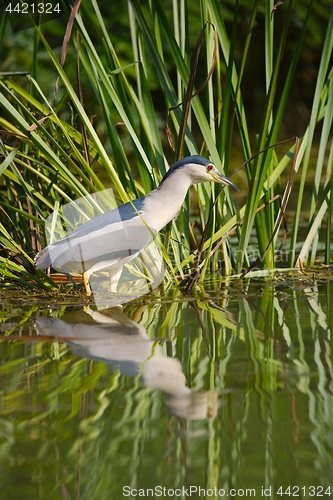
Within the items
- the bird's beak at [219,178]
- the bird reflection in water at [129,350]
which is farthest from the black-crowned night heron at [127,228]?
the bird reflection in water at [129,350]

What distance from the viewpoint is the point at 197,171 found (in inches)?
120

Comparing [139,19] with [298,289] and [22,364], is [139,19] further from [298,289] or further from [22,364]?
[22,364]

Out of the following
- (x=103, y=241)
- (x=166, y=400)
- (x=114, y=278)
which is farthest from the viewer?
(x=114, y=278)

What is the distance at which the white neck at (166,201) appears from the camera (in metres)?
3.04

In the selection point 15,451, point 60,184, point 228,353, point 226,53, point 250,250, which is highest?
point 226,53

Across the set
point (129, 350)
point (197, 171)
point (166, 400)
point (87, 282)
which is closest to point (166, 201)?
point (197, 171)

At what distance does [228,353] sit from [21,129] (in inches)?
60.2

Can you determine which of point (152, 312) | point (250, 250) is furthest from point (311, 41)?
point (152, 312)

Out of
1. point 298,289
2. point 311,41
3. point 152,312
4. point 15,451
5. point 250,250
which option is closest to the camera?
point 15,451

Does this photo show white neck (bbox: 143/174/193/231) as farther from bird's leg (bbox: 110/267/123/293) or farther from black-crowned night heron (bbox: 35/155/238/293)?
bird's leg (bbox: 110/267/123/293)

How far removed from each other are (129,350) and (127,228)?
2.90 feet

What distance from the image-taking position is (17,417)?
1.76 metres

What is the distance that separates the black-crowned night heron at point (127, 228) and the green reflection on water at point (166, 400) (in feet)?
1.06

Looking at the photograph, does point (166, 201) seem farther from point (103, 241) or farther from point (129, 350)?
point (129, 350)
